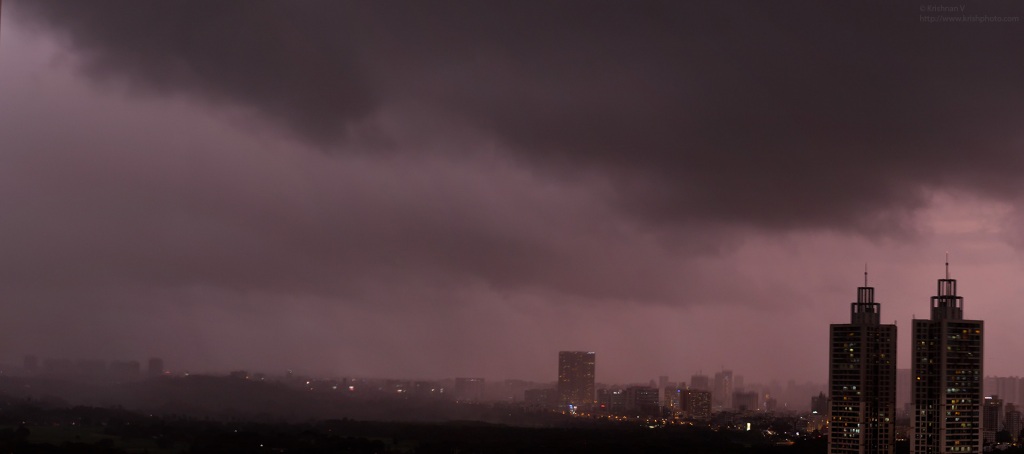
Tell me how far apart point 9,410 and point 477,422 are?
19.5 metres

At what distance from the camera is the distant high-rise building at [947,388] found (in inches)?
959

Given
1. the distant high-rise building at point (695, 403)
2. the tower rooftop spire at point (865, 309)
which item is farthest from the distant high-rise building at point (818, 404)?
the tower rooftop spire at point (865, 309)

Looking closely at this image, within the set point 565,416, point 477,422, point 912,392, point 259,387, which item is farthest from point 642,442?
point 912,392

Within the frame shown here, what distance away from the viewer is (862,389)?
27.0m

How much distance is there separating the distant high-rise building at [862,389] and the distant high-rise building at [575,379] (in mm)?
32960

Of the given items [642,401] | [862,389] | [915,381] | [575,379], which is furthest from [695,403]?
[915,381]

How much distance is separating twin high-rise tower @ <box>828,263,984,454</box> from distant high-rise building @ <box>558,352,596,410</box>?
3301cm

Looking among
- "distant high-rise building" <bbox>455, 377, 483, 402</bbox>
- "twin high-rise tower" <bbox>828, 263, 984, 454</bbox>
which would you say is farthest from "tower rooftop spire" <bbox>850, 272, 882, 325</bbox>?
"distant high-rise building" <bbox>455, 377, 483, 402</bbox>

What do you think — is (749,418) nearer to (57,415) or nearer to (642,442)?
(642,442)

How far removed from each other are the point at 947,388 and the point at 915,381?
0.74 meters

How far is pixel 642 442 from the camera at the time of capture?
→ 43.5 meters

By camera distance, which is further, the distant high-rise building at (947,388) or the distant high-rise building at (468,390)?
the distant high-rise building at (468,390)

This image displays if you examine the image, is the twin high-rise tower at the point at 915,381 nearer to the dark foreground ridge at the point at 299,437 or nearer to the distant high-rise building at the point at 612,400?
the dark foreground ridge at the point at 299,437

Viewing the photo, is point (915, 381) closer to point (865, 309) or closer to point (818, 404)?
point (865, 309)
